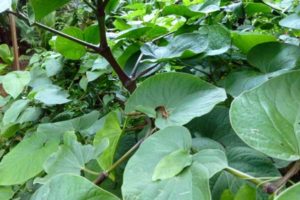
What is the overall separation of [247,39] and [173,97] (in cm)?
13

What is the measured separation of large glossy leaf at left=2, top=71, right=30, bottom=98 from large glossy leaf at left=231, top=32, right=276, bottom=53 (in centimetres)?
43

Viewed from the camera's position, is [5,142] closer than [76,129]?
No

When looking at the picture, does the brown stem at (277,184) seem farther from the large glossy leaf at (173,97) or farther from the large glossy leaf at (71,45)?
the large glossy leaf at (71,45)

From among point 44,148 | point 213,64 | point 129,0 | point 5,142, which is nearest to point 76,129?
point 44,148

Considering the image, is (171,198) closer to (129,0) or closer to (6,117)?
(6,117)

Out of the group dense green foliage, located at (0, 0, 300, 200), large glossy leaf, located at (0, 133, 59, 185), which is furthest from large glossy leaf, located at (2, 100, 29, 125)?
large glossy leaf, located at (0, 133, 59, 185)

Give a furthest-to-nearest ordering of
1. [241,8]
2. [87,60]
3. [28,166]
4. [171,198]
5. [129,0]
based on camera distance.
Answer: [129,0] → [87,60] → [241,8] → [28,166] → [171,198]

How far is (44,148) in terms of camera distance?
1.45 feet

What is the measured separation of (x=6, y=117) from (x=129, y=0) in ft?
1.54

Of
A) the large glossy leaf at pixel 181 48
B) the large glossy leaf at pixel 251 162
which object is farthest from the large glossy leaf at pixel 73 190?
the large glossy leaf at pixel 181 48

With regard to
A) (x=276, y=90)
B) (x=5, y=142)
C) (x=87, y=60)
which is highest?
(x=276, y=90)

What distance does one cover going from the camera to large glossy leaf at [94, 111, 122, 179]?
0.34 metres

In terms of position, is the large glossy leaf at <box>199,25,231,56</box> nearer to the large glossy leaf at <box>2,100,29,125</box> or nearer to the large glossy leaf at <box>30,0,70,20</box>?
the large glossy leaf at <box>30,0,70,20</box>

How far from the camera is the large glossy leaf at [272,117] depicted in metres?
0.24
